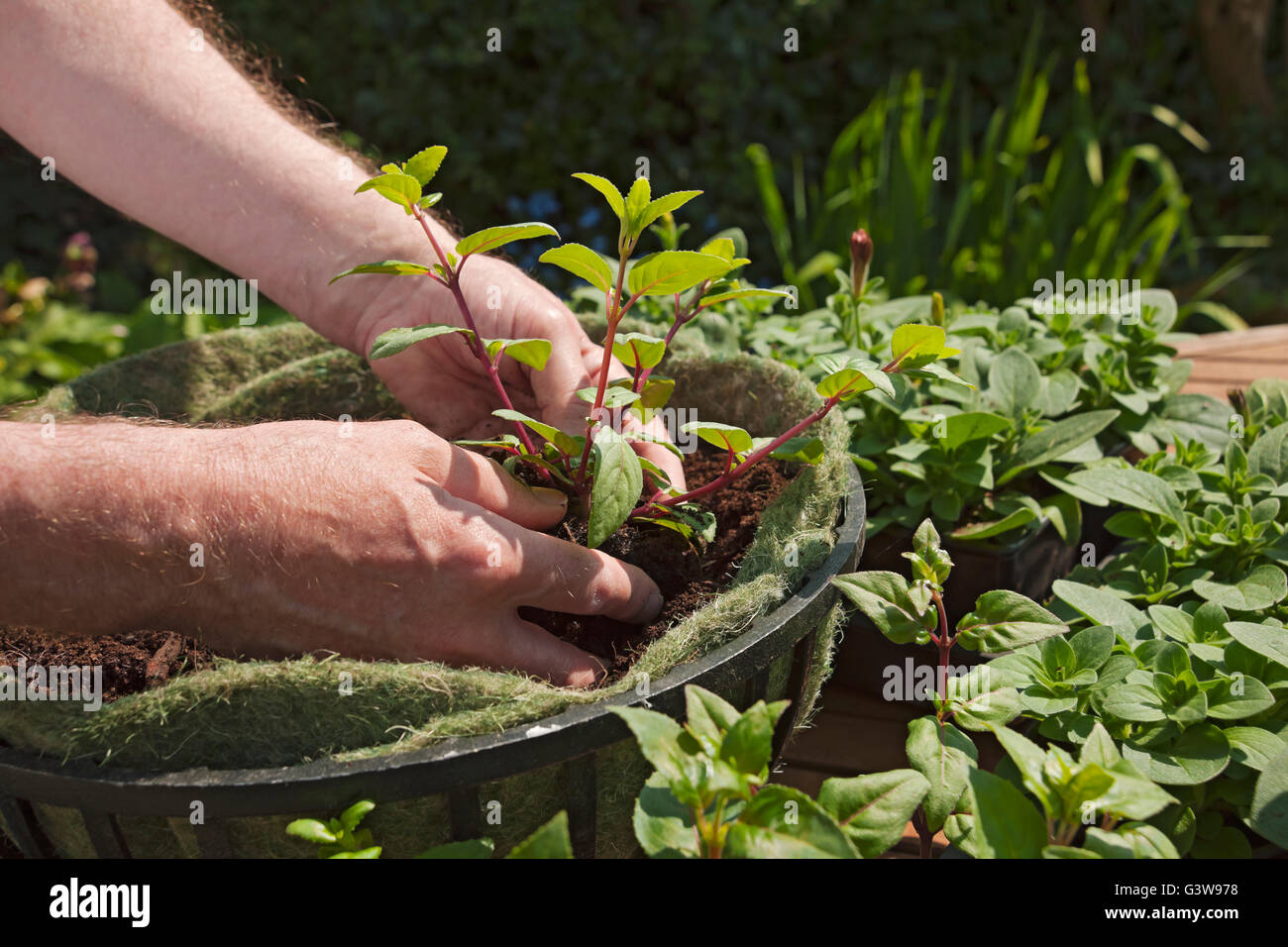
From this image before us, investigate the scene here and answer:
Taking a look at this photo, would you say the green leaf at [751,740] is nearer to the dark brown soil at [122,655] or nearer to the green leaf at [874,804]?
the green leaf at [874,804]

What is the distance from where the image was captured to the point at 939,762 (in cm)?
75

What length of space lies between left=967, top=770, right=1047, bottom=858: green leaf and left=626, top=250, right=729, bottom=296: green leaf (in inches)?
17.1

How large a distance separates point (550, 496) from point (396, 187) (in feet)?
0.97

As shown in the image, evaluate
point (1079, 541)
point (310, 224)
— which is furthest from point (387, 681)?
point (1079, 541)

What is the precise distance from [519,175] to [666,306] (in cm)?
233

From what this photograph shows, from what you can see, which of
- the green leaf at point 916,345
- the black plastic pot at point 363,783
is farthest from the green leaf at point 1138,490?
the black plastic pot at point 363,783

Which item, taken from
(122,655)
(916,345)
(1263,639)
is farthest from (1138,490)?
(122,655)

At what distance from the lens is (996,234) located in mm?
2580

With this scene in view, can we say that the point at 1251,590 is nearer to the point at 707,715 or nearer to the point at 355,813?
the point at 707,715

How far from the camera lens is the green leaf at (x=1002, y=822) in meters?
0.63

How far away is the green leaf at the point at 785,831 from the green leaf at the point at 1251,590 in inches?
21.2

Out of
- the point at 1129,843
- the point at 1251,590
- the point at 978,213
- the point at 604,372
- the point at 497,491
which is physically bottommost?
the point at 1129,843

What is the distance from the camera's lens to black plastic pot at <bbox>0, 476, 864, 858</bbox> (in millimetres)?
621

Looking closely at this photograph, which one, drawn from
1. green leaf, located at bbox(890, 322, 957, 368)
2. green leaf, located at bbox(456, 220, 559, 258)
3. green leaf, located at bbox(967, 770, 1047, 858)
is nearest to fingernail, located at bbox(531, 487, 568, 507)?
green leaf, located at bbox(456, 220, 559, 258)
